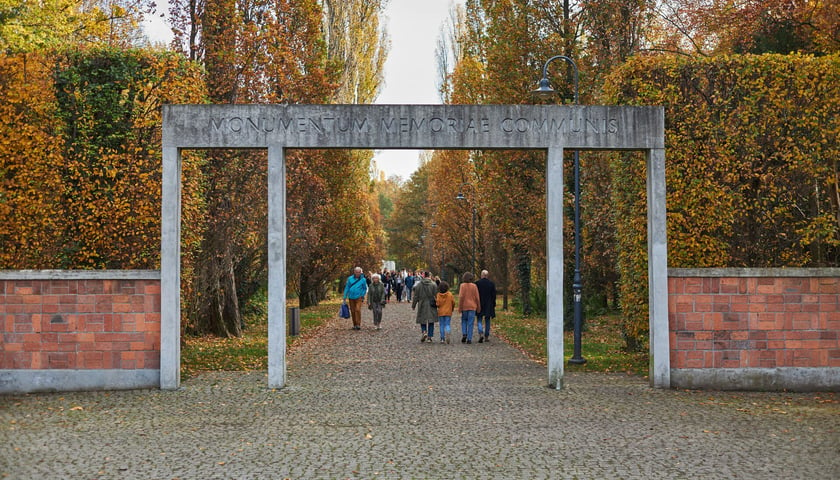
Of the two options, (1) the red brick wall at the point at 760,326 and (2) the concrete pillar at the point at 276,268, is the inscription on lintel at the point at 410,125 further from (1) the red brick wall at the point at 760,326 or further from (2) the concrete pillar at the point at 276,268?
(1) the red brick wall at the point at 760,326

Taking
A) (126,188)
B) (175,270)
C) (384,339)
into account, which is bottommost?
(384,339)

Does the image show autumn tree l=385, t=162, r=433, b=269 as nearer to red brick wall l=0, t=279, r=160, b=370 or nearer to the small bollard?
the small bollard

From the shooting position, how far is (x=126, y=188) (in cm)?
1426

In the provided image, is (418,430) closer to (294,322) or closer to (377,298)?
(294,322)

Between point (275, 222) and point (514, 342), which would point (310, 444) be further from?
point (514, 342)

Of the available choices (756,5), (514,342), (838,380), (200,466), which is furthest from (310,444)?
(756,5)

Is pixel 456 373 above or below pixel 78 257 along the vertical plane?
below

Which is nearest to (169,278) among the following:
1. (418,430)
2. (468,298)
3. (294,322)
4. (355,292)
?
(418,430)

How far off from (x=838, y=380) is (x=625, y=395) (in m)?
3.38

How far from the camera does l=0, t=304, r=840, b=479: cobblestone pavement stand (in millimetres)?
7461

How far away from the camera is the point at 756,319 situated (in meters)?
12.2

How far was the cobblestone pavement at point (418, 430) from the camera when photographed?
7.46m

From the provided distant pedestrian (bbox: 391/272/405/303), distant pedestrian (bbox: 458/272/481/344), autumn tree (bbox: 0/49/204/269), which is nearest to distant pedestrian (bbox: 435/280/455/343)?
distant pedestrian (bbox: 458/272/481/344)

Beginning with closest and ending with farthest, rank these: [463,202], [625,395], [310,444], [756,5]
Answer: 1. [310,444]
2. [625,395]
3. [756,5]
4. [463,202]
